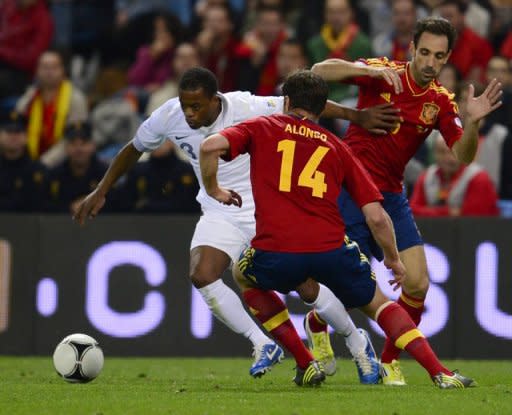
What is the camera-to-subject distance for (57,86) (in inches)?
616

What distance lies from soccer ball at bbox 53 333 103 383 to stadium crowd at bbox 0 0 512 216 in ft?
14.1

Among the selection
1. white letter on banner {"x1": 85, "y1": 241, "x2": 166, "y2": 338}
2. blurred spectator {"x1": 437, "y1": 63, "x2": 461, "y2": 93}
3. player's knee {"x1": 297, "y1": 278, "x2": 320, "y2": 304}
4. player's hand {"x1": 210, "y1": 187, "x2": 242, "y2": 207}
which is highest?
blurred spectator {"x1": 437, "y1": 63, "x2": 461, "y2": 93}

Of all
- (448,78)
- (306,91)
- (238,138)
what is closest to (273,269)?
(238,138)

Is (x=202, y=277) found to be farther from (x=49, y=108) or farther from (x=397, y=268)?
(x=49, y=108)

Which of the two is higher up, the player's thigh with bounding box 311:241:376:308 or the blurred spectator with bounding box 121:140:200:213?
the player's thigh with bounding box 311:241:376:308

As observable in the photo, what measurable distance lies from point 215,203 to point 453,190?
4101 millimetres

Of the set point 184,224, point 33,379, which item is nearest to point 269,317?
point 33,379

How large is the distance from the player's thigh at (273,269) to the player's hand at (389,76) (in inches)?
60.6

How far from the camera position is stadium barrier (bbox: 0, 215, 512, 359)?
13.0 meters

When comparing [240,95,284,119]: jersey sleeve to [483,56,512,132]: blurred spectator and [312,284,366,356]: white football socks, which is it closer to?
[312,284,366,356]: white football socks

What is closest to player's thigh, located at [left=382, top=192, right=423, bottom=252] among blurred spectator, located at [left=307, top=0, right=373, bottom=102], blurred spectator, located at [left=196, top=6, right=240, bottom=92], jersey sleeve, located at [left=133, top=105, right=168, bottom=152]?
jersey sleeve, located at [left=133, top=105, right=168, bottom=152]

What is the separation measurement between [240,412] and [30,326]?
6.21 metres

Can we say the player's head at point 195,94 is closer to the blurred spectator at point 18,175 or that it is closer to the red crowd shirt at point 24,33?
the blurred spectator at point 18,175

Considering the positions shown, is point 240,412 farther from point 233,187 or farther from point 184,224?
point 184,224
